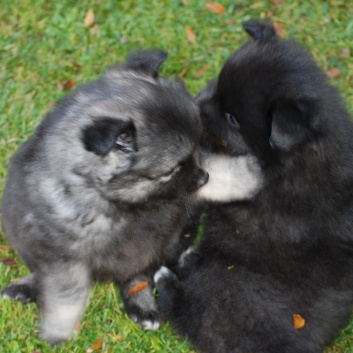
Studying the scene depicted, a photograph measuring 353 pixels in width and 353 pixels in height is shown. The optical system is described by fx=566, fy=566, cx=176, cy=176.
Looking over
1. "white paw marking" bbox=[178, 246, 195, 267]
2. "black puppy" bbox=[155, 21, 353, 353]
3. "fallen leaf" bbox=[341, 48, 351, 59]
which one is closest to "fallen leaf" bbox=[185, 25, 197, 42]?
"fallen leaf" bbox=[341, 48, 351, 59]

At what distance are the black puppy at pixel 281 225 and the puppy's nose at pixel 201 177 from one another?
0.34 metres

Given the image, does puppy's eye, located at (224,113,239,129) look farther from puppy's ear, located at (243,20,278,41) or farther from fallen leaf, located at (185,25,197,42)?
fallen leaf, located at (185,25,197,42)

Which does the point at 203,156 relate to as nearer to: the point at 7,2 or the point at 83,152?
the point at 83,152

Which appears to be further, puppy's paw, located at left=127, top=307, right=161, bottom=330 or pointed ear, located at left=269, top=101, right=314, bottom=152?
puppy's paw, located at left=127, top=307, right=161, bottom=330

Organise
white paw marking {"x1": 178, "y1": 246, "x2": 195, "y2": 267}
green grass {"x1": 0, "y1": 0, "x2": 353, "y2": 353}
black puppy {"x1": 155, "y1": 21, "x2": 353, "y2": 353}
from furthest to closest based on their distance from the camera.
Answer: green grass {"x1": 0, "y1": 0, "x2": 353, "y2": 353} < white paw marking {"x1": 178, "y1": 246, "x2": 195, "y2": 267} < black puppy {"x1": 155, "y1": 21, "x2": 353, "y2": 353}

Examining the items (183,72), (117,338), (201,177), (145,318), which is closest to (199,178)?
(201,177)

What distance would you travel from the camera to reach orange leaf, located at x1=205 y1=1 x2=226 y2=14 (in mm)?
6027

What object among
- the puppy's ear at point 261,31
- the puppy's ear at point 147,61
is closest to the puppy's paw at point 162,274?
the puppy's ear at point 147,61

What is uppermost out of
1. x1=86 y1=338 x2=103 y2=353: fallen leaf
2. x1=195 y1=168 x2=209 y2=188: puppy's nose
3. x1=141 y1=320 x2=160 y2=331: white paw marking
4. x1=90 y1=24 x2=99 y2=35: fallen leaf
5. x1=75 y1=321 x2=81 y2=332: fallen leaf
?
x1=195 y1=168 x2=209 y2=188: puppy's nose

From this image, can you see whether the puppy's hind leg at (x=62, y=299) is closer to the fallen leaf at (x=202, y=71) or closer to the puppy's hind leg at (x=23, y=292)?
the puppy's hind leg at (x=23, y=292)

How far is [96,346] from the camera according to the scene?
14.5 ft

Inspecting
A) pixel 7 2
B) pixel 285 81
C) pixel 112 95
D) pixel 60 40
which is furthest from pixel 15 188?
pixel 7 2

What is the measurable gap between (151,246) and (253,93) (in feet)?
4.35

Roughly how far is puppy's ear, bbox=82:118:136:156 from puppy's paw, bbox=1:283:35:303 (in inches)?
73.1
